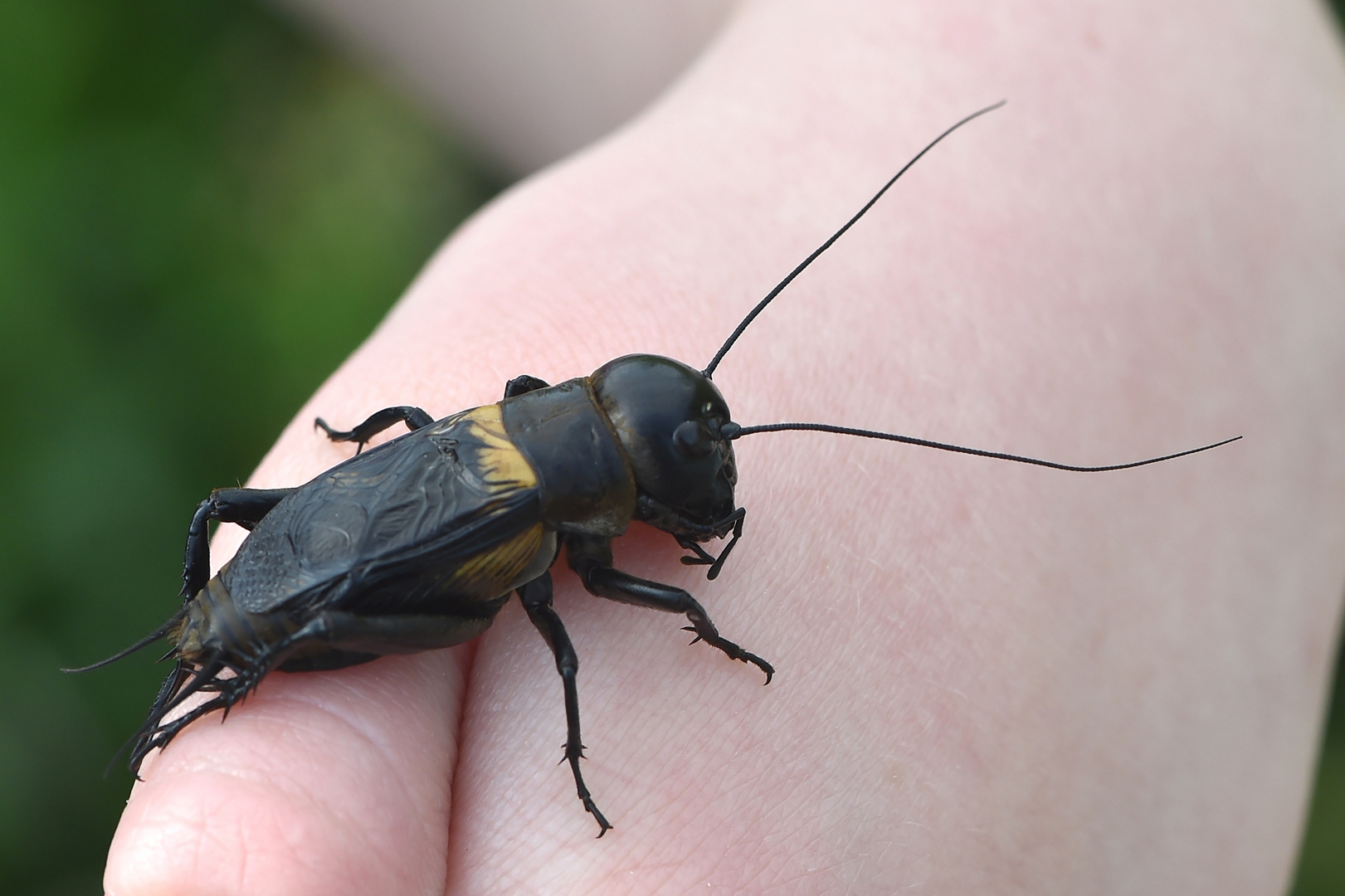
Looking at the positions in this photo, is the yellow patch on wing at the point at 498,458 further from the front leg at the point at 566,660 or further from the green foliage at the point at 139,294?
the green foliage at the point at 139,294

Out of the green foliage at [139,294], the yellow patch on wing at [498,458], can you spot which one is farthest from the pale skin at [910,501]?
the green foliage at [139,294]

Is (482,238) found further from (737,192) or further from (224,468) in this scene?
(224,468)

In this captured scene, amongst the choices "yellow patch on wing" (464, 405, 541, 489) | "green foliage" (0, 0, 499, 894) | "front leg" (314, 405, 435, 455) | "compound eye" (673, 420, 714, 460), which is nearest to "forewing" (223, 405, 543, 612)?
"yellow patch on wing" (464, 405, 541, 489)

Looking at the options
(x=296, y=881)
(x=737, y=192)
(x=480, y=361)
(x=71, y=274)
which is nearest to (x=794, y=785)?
(x=296, y=881)

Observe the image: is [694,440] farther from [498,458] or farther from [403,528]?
[403,528]

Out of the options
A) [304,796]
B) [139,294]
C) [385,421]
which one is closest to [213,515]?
[385,421]
